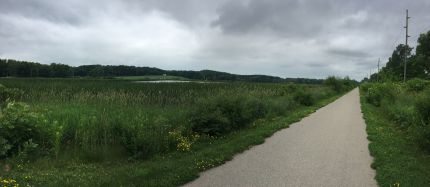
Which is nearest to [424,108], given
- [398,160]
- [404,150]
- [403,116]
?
[404,150]

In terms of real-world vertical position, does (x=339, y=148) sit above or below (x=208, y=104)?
below

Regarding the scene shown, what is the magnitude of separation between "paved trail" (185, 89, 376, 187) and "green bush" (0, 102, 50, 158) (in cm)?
375

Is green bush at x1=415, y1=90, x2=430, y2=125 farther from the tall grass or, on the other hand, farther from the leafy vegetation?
the tall grass

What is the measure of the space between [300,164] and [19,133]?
5.83 meters

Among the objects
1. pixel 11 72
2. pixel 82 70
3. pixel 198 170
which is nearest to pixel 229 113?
pixel 198 170

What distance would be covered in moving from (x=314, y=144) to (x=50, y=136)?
21.6 feet

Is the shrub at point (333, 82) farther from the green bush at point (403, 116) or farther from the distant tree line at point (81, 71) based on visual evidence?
the green bush at point (403, 116)

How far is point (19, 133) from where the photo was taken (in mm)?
8609

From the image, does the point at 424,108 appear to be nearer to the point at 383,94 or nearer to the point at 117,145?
the point at 117,145

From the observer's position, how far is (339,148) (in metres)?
10.5

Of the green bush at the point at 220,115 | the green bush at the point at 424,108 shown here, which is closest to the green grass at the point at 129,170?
the green bush at the point at 220,115

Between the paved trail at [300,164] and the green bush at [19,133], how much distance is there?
3.75 m

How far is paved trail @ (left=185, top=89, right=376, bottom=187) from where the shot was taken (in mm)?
6994

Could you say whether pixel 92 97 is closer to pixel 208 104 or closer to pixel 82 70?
pixel 208 104
